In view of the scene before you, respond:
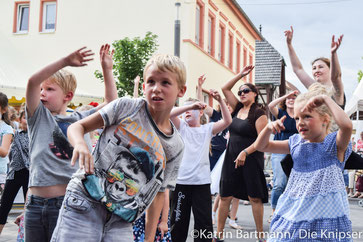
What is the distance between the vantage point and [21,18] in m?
24.1

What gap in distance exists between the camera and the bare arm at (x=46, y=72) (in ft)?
8.48

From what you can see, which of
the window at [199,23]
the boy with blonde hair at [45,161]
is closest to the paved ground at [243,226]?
the boy with blonde hair at [45,161]

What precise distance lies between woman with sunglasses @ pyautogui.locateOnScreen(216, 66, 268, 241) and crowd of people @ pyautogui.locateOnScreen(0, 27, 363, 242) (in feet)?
2.51

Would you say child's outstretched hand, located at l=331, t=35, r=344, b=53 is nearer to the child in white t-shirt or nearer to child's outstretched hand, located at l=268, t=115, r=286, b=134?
the child in white t-shirt

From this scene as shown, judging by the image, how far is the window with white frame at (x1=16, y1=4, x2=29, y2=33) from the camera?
23.9 m

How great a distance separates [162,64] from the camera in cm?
256

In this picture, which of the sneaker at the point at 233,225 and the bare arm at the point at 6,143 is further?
the sneaker at the point at 233,225

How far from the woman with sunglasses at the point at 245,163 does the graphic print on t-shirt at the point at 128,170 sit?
3.37 meters

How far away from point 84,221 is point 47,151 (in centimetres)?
91

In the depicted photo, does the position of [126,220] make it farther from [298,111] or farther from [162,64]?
[298,111]

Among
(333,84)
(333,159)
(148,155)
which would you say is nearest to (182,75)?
(148,155)

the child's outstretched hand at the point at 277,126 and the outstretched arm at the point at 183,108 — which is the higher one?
the outstretched arm at the point at 183,108

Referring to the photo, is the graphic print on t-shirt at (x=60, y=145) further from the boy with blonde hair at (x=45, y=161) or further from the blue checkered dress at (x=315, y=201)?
the blue checkered dress at (x=315, y=201)

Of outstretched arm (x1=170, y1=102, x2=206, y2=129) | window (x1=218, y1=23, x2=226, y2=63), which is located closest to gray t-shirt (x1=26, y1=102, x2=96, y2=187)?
outstretched arm (x1=170, y1=102, x2=206, y2=129)
